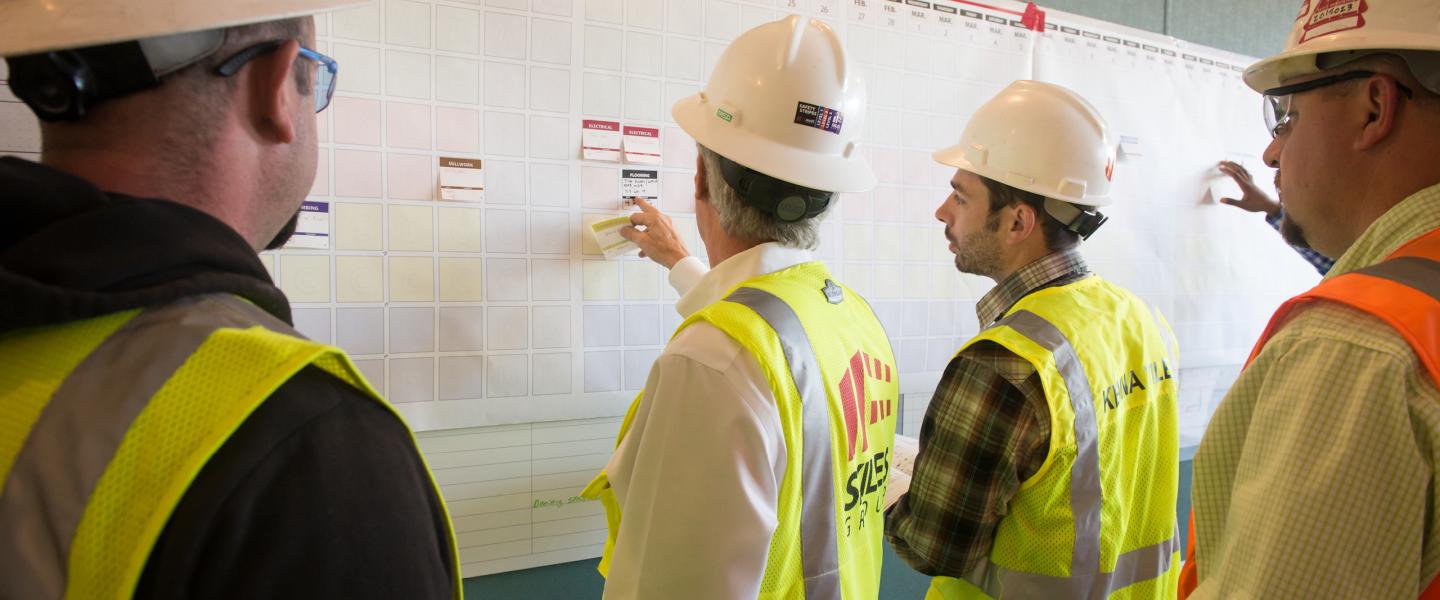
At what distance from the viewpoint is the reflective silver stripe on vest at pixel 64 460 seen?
0.44 metres

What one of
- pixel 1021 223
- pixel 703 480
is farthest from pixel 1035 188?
pixel 703 480

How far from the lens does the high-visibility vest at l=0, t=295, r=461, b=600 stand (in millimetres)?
437

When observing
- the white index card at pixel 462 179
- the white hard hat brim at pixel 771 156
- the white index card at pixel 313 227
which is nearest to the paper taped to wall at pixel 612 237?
the white index card at pixel 462 179

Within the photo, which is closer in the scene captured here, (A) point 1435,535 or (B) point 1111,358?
(A) point 1435,535

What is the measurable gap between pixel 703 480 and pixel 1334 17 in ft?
3.20

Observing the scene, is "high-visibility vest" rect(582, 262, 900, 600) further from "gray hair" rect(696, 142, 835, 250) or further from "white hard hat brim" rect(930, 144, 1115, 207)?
"white hard hat brim" rect(930, 144, 1115, 207)

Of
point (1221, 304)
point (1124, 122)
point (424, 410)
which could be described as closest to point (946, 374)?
point (424, 410)

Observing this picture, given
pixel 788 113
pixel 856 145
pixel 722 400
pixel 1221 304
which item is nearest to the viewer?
pixel 722 400

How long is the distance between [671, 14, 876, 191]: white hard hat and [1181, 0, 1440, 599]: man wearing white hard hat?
64 cm

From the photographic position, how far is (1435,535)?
2.35 ft

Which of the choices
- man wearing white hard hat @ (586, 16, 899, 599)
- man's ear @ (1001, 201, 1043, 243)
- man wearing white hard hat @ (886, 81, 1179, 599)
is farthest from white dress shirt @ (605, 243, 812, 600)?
man's ear @ (1001, 201, 1043, 243)

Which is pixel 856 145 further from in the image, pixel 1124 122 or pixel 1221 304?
pixel 1221 304

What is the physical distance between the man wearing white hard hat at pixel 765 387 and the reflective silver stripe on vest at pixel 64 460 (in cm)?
64

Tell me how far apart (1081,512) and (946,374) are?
1.09 ft
